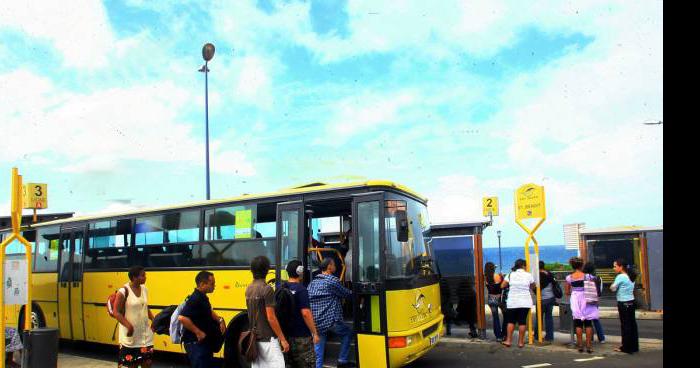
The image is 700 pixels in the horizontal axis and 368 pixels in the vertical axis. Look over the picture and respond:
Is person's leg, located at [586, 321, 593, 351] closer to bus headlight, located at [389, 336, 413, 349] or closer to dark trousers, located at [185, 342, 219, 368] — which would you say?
bus headlight, located at [389, 336, 413, 349]

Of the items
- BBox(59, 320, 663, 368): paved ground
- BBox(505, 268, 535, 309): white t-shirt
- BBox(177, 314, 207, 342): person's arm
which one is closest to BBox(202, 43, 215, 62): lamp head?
BBox(59, 320, 663, 368): paved ground

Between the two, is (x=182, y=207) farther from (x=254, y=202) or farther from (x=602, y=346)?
(x=602, y=346)

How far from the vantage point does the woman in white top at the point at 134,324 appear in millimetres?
7375

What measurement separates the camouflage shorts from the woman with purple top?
259 inches

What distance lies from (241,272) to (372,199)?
106 inches

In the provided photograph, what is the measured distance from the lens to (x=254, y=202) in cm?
991

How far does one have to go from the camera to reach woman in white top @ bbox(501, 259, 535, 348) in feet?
36.8

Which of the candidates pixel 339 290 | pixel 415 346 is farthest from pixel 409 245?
pixel 415 346

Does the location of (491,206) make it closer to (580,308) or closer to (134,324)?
→ (580,308)

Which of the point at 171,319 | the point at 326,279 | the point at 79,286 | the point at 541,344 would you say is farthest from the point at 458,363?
the point at 79,286

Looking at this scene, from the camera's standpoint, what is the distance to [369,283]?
834 centimetres

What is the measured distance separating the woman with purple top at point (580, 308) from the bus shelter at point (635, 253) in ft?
22.4

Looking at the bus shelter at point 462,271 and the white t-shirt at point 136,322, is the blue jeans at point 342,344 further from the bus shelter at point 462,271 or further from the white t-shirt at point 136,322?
the bus shelter at point 462,271

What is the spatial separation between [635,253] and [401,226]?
12423 mm
